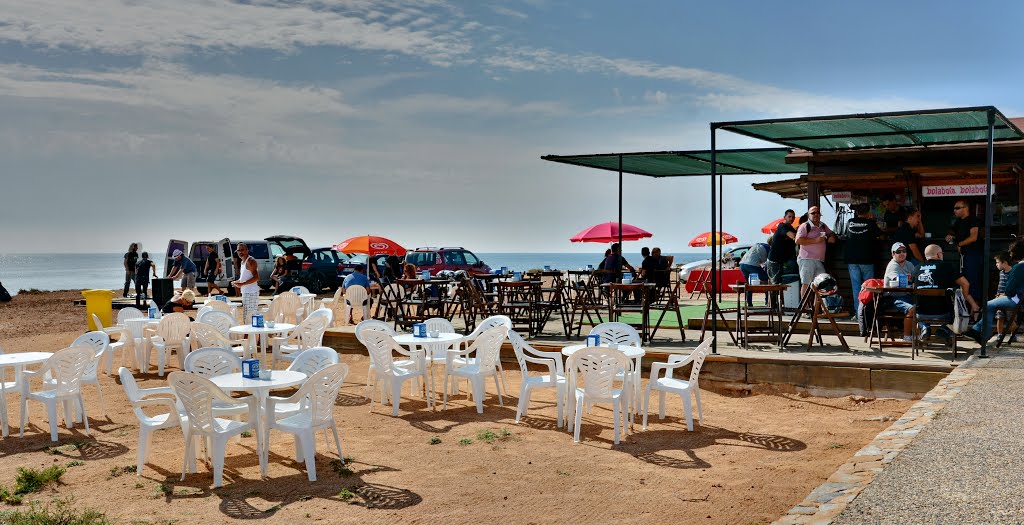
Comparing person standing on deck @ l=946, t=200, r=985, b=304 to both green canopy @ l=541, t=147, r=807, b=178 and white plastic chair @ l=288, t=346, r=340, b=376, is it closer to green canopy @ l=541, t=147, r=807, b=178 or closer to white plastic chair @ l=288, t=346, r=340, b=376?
green canopy @ l=541, t=147, r=807, b=178

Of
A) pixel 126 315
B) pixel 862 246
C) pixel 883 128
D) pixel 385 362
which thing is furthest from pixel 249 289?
pixel 883 128

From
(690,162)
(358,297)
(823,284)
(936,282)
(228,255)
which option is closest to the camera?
(936,282)

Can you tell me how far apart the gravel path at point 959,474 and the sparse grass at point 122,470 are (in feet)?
15.4

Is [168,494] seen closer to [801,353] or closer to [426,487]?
[426,487]

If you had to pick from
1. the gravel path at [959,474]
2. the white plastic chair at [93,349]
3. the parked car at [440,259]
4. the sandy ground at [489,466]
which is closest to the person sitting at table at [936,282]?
the sandy ground at [489,466]

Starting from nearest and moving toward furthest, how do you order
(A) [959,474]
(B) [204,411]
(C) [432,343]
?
(A) [959,474], (B) [204,411], (C) [432,343]

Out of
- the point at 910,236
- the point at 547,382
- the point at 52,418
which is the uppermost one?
Answer: the point at 910,236

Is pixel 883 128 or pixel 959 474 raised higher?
pixel 883 128

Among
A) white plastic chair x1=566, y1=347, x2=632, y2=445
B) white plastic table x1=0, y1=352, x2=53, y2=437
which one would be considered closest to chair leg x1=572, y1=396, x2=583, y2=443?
white plastic chair x1=566, y1=347, x2=632, y2=445

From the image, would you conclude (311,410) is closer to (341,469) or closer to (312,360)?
(341,469)

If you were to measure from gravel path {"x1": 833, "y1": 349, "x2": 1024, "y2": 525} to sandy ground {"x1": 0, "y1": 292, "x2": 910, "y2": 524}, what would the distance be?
0.79 meters

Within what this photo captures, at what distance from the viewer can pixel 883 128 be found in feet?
32.1

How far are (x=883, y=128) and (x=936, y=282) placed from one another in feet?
6.21

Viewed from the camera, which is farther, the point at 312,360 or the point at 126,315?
the point at 126,315
